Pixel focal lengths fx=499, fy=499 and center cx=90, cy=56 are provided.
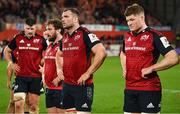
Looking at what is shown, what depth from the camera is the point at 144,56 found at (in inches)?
303

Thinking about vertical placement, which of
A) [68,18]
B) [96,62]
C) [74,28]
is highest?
[68,18]

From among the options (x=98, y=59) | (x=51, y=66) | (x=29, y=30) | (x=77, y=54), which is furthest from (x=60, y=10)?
(x=98, y=59)

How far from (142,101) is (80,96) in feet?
3.75

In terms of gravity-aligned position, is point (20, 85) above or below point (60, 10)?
below

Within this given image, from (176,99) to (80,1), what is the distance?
2470 centimetres

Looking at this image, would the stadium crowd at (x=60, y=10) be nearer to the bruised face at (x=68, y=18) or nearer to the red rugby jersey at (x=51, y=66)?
the red rugby jersey at (x=51, y=66)

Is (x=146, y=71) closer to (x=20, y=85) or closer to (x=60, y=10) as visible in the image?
(x=20, y=85)

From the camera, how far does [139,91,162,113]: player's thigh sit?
7.62 m

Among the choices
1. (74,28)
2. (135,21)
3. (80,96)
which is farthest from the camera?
(74,28)

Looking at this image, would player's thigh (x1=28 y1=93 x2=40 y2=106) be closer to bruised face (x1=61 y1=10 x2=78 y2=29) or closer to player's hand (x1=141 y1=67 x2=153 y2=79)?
bruised face (x1=61 y1=10 x2=78 y2=29)

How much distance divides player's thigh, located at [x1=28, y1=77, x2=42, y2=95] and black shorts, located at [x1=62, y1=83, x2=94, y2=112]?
2968 mm

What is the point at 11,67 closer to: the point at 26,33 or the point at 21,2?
the point at 26,33

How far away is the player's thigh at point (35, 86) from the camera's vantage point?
37.2 ft

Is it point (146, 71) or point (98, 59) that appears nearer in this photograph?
point (146, 71)
